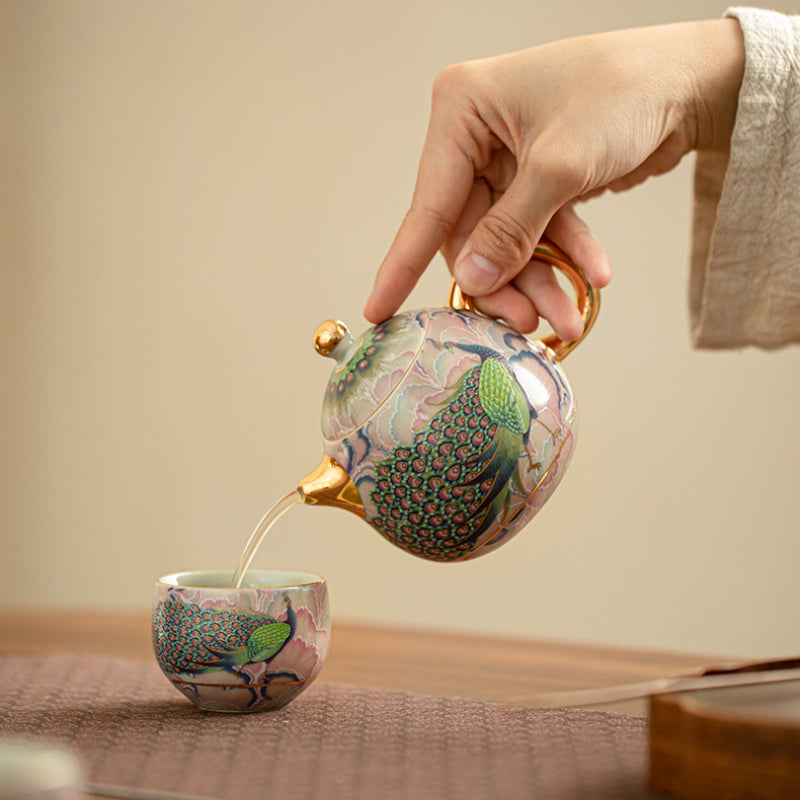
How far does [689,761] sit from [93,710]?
1.34 feet

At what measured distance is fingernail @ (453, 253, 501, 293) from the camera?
33.2 inches

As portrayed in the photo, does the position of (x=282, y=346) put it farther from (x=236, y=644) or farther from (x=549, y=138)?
(x=236, y=644)

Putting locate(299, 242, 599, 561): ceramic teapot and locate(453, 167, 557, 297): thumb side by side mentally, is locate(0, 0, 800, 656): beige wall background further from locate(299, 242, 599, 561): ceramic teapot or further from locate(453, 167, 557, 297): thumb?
locate(299, 242, 599, 561): ceramic teapot

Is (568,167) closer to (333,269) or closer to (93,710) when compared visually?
(93,710)

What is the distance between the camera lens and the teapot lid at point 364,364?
0.68 m

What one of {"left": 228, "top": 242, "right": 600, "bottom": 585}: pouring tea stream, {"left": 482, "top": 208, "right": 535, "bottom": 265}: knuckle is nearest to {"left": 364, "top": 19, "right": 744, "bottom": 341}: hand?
{"left": 482, "top": 208, "right": 535, "bottom": 265}: knuckle

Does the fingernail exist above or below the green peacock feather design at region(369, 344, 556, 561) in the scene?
above

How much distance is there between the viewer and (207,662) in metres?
0.70

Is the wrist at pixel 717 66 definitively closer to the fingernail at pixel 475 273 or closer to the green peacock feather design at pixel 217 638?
the fingernail at pixel 475 273

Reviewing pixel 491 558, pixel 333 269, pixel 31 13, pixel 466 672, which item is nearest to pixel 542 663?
pixel 466 672

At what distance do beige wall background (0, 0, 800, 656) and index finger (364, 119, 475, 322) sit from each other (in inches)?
45.8

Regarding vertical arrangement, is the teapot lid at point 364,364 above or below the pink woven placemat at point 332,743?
above

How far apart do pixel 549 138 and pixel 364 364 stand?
297 mm

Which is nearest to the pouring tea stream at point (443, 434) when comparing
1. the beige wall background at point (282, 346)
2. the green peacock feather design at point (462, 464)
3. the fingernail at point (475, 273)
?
the green peacock feather design at point (462, 464)
